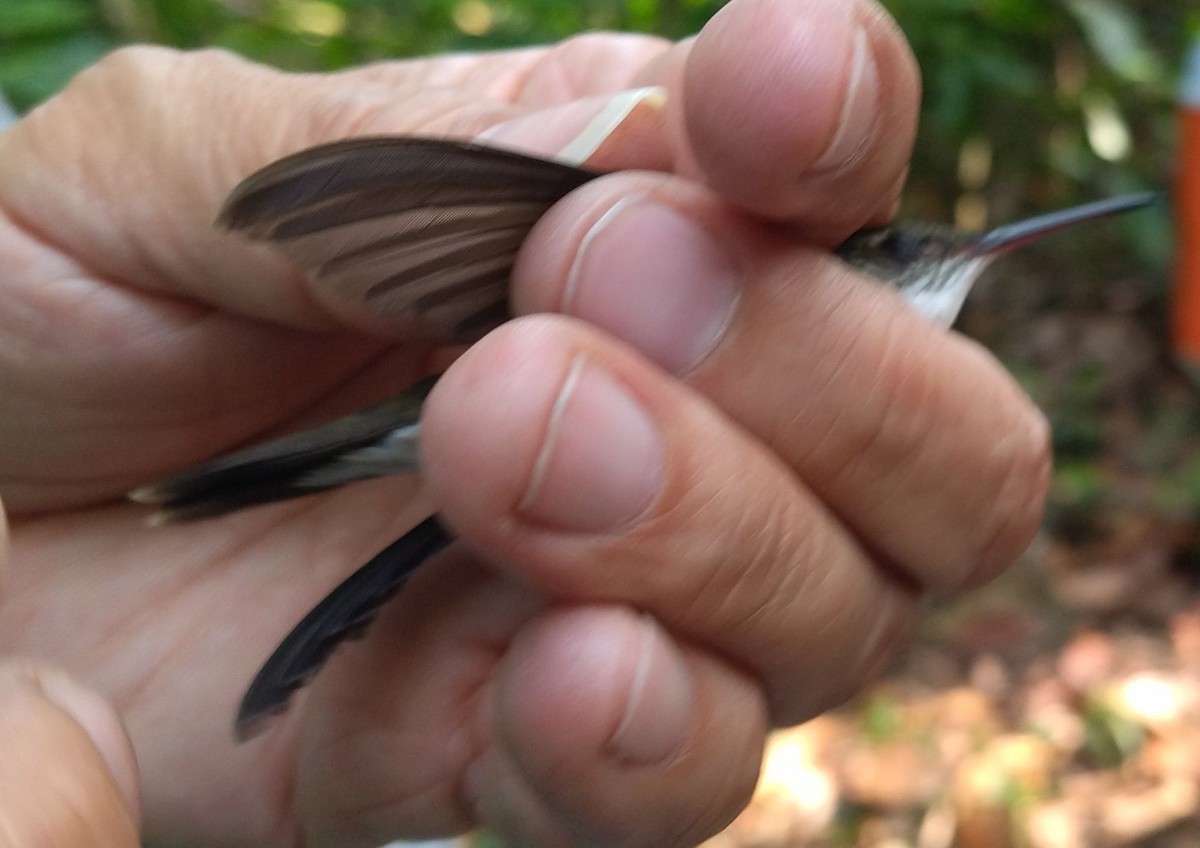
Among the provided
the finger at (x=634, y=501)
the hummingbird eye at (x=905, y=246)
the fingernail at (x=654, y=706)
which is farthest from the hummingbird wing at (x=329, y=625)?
the hummingbird eye at (x=905, y=246)

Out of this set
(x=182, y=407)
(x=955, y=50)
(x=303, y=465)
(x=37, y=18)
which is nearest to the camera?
(x=303, y=465)

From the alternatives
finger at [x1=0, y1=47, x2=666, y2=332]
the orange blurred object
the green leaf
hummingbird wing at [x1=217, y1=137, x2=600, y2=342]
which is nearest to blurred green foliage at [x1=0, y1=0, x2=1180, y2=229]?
the green leaf

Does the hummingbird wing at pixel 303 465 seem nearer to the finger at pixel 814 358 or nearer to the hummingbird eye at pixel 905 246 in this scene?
the finger at pixel 814 358

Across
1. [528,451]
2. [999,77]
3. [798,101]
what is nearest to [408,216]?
[528,451]

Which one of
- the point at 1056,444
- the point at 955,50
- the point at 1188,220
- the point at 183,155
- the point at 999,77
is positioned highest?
the point at 183,155

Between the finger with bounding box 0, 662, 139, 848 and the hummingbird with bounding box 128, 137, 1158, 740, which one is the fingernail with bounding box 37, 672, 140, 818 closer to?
the finger with bounding box 0, 662, 139, 848

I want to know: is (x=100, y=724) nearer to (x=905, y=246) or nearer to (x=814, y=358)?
(x=814, y=358)

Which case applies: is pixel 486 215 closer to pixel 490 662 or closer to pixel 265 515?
pixel 490 662
